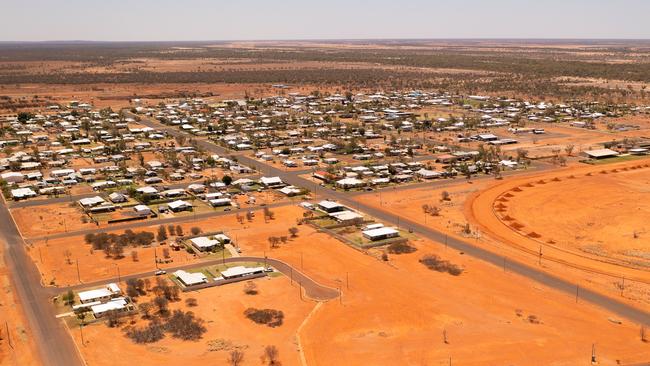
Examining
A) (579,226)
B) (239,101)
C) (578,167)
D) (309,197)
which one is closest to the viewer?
(579,226)

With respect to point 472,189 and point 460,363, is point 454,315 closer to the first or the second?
point 460,363

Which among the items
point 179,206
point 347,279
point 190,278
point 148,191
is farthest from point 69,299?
point 148,191

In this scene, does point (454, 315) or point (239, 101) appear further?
point (239, 101)

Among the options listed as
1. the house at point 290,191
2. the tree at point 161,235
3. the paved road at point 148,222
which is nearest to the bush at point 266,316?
the tree at point 161,235

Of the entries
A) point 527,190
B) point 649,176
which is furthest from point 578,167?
A: point 527,190

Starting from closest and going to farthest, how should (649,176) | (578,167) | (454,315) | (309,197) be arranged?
(454,315) → (309,197) → (649,176) → (578,167)

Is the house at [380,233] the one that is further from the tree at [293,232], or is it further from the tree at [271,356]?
the tree at [271,356]

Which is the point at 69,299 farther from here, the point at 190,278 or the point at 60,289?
the point at 190,278
